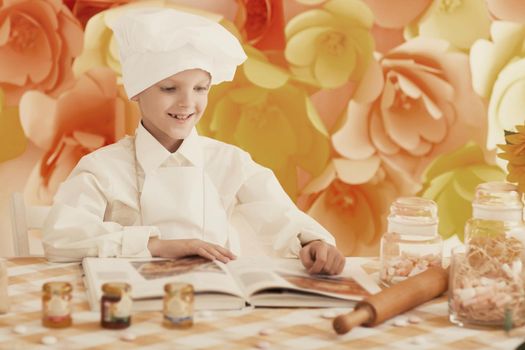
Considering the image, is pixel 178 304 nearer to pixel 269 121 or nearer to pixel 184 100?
pixel 184 100

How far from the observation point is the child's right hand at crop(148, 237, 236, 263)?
1464 mm

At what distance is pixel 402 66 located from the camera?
2.62 meters

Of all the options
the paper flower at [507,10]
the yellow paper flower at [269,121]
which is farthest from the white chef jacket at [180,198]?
the paper flower at [507,10]

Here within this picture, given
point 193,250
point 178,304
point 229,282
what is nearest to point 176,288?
point 178,304

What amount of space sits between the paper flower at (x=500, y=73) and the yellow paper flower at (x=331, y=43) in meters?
0.35

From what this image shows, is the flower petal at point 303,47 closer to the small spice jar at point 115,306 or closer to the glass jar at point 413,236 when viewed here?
the glass jar at point 413,236

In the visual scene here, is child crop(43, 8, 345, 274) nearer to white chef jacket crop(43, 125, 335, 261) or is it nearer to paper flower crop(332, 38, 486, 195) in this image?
white chef jacket crop(43, 125, 335, 261)

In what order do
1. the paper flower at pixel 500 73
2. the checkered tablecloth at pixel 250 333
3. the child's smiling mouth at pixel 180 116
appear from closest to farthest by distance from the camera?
the checkered tablecloth at pixel 250 333, the child's smiling mouth at pixel 180 116, the paper flower at pixel 500 73

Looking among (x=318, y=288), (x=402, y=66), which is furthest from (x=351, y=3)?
(x=318, y=288)

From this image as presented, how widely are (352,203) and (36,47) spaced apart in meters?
1.03

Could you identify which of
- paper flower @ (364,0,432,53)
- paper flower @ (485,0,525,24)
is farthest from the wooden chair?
paper flower @ (485,0,525,24)

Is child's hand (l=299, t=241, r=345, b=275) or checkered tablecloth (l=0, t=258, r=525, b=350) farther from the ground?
child's hand (l=299, t=241, r=345, b=275)

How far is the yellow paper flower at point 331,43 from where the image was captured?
258 centimetres

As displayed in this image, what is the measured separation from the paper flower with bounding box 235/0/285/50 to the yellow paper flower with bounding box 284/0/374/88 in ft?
0.10
